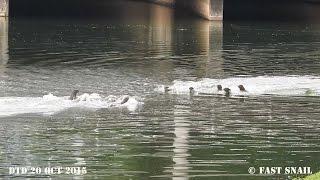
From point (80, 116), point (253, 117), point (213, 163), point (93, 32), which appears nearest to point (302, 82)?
point (253, 117)

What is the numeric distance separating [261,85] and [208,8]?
27429 millimetres

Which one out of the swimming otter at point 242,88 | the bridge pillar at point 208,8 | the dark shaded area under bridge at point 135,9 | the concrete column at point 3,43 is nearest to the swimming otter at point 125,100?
the swimming otter at point 242,88

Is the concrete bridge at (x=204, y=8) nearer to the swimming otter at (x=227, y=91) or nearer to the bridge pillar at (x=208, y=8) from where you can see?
the bridge pillar at (x=208, y=8)

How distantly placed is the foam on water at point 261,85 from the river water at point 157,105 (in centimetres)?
3

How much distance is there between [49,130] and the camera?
58.7ft

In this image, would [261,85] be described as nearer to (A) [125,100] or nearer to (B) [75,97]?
(A) [125,100]

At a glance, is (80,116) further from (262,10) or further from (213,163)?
(262,10)

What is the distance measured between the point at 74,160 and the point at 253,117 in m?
6.15

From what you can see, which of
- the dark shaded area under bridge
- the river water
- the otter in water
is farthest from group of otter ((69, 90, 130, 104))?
the dark shaded area under bridge

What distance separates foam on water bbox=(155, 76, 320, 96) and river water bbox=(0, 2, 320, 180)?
3 centimetres

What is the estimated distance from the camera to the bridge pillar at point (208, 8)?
51.7 meters

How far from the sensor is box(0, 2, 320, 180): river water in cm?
1547

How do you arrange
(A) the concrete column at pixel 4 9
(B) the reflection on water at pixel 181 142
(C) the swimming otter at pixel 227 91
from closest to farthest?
(B) the reflection on water at pixel 181 142 < (C) the swimming otter at pixel 227 91 < (A) the concrete column at pixel 4 9

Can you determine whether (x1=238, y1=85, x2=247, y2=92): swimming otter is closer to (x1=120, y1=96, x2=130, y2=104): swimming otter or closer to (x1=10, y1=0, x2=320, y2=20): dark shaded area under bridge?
(x1=120, y1=96, x2=130, y2=104): swimming otter
